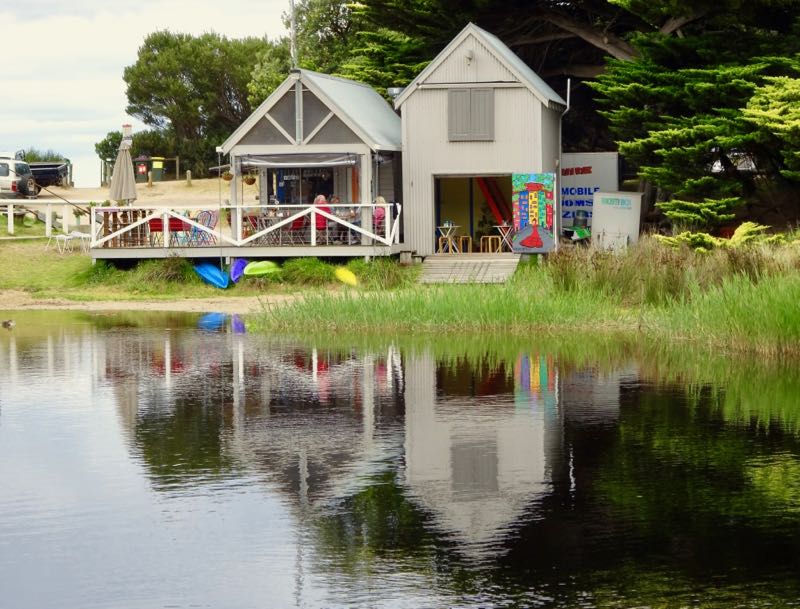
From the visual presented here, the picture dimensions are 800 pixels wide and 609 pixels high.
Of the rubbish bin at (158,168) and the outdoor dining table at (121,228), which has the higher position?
the rubbish bin at (158,168)

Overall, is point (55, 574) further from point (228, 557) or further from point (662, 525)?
point (662, 525)

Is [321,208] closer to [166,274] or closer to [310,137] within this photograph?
[310,137]

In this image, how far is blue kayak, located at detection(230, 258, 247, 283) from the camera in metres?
35.7

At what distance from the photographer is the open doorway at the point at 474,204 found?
136 feet

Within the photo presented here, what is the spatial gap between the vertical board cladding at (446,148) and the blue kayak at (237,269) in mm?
4885

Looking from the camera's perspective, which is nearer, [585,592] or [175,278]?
[585,592]

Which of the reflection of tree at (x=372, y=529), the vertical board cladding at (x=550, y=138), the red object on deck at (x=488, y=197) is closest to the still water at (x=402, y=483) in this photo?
the reflection of tree at (x=372, y=529)

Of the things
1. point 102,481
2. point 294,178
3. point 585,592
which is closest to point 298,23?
point 294,178

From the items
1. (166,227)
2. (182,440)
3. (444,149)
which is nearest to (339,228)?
(444,149)

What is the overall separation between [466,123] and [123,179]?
978 centimetres

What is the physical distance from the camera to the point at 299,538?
1105 cm

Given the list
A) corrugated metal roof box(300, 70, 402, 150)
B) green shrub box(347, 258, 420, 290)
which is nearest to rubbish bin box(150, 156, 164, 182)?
corrugated metal roof box(300, 70, 402, 150)

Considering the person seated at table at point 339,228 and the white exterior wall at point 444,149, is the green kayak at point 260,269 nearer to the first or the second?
A: the person seated at table at point 339,228

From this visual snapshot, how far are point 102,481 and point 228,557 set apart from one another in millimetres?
3141
